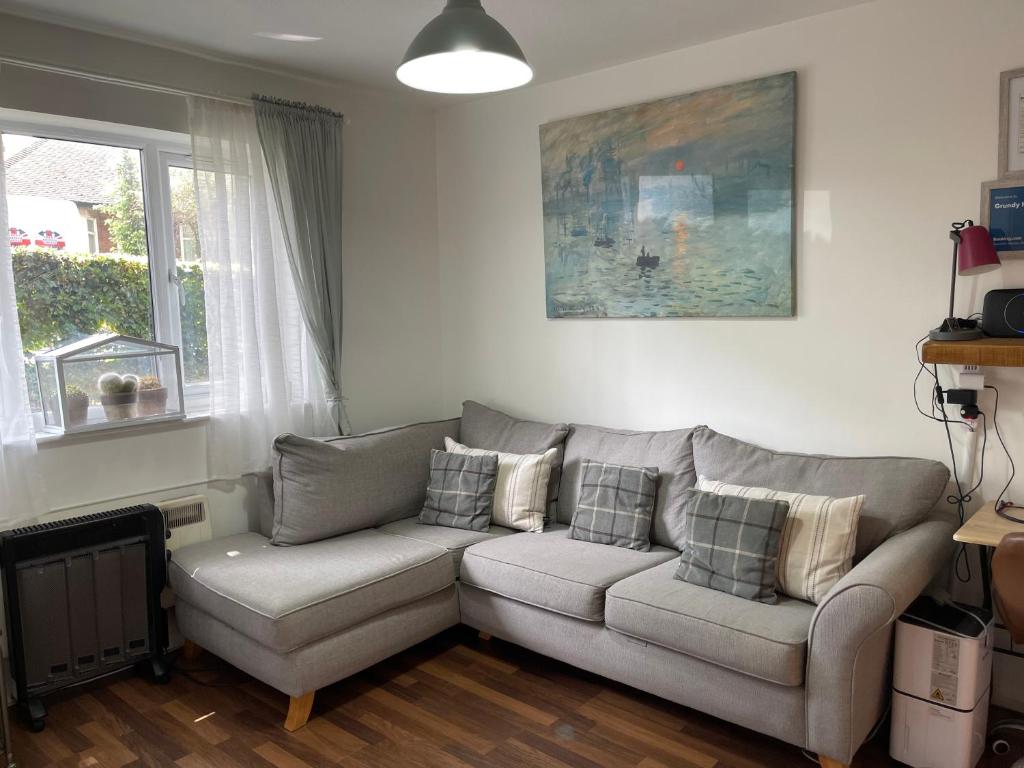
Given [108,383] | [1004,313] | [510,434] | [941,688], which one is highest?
[1004,313]

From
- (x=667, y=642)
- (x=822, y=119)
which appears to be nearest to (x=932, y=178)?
A: (x=822, y=119)

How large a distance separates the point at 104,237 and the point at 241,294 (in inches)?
23.3

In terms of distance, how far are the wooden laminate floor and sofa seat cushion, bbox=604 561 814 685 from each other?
0.33 metres

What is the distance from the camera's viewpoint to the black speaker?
2.57 metres

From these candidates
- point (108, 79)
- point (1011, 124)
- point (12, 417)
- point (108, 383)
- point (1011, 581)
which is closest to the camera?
point (1011, 581)

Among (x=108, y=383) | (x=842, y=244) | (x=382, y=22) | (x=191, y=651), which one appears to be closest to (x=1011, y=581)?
(x=842, y=244)

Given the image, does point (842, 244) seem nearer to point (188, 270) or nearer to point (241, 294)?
point (241, 294)

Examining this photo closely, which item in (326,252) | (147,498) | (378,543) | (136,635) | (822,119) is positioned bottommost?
(136,635)

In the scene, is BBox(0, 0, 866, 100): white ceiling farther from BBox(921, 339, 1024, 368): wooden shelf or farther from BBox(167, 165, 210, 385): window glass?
BBox(921, 339, 1024, 368): wooden shelf

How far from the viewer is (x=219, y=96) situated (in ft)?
10.9

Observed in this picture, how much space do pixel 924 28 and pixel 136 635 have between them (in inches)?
146

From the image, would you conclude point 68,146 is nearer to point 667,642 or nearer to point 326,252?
point 326,252

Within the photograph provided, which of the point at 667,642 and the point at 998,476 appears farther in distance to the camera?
the point at 998,476

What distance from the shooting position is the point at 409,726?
2719 millimetres
